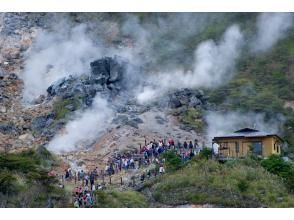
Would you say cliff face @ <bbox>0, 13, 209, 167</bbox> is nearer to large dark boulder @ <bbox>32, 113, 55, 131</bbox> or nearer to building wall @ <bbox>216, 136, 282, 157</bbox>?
large dark boulder @ <bbox>32, 113, 55, 131</bbox>

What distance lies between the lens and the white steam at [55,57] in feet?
184

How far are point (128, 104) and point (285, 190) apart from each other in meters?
21.3

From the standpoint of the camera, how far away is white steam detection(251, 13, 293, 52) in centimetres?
6550

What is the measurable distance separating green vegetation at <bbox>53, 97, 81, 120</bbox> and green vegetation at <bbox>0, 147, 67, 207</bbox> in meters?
11.9

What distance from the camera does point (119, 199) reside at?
97.7 feet

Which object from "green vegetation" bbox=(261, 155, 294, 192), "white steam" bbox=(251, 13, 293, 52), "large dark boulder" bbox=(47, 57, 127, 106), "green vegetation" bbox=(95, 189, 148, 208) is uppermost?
"white steam" bbox=(251, 13, 293, 52)

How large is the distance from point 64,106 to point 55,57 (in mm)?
11682

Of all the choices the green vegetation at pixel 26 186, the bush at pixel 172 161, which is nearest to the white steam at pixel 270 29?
the bush at pixel 172 161

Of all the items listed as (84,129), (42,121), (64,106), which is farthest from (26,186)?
(64,106)

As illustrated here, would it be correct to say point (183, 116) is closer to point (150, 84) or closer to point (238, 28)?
point (150, 84)

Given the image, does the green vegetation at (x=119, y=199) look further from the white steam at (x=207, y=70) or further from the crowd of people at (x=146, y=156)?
the white steam at (x=207, y=70)

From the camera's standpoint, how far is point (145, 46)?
213 ft

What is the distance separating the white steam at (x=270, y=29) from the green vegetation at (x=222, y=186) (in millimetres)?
34159

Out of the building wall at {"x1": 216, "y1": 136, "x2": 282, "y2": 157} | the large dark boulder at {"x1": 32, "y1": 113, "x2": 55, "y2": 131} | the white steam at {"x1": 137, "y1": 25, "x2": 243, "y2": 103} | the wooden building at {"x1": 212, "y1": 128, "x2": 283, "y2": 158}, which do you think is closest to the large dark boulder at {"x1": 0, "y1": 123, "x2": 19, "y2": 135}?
the large dark boulder at {"x1": 32, "y1": 113, "x2": 55, "y2": 131}
